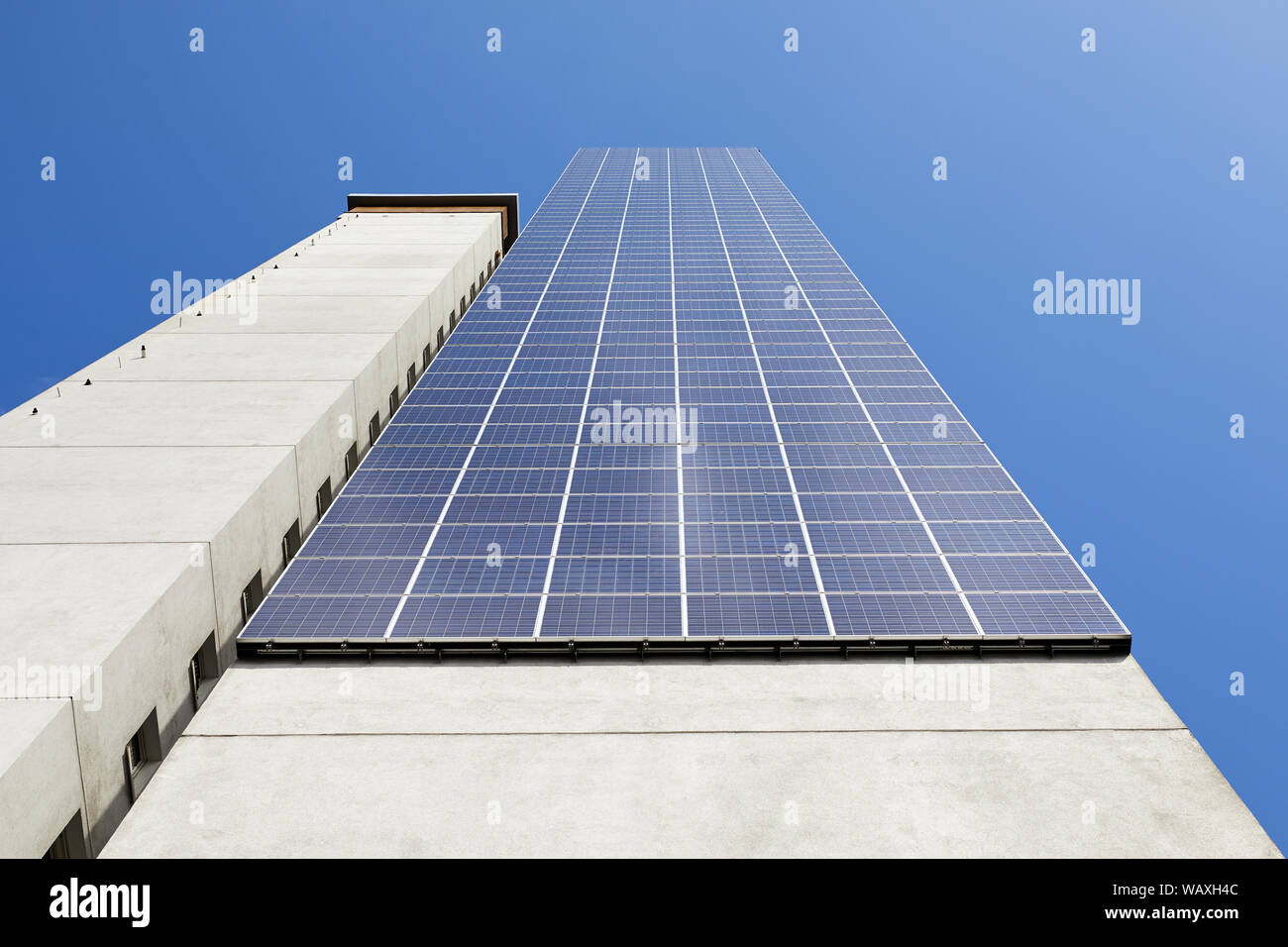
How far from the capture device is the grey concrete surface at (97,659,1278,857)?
16141 mm

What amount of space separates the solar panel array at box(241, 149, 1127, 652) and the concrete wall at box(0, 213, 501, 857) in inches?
63.8

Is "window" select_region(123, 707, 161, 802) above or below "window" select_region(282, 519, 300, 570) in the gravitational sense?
below

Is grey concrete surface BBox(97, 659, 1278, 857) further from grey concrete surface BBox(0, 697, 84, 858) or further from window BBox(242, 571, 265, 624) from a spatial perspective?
window BBox(242, 571, 265, 624)

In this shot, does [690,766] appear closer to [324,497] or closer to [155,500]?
[155,500]

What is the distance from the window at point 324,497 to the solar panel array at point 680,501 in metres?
1.34

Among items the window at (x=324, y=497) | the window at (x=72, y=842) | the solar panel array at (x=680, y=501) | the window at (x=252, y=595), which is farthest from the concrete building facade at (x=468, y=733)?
the window at (x=324, y=497)

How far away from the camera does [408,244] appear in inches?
2303

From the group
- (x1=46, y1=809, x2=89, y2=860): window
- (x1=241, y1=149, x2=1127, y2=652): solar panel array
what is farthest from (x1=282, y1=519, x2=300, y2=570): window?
(x1=46, y1=809, x2=89, y2=860): window

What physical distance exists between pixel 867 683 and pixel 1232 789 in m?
6.37

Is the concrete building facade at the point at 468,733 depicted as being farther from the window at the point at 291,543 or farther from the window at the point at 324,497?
the window at the point at 324,497

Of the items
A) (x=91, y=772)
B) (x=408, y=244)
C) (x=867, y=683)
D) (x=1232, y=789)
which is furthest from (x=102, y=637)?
→ (x=408, y=244)
